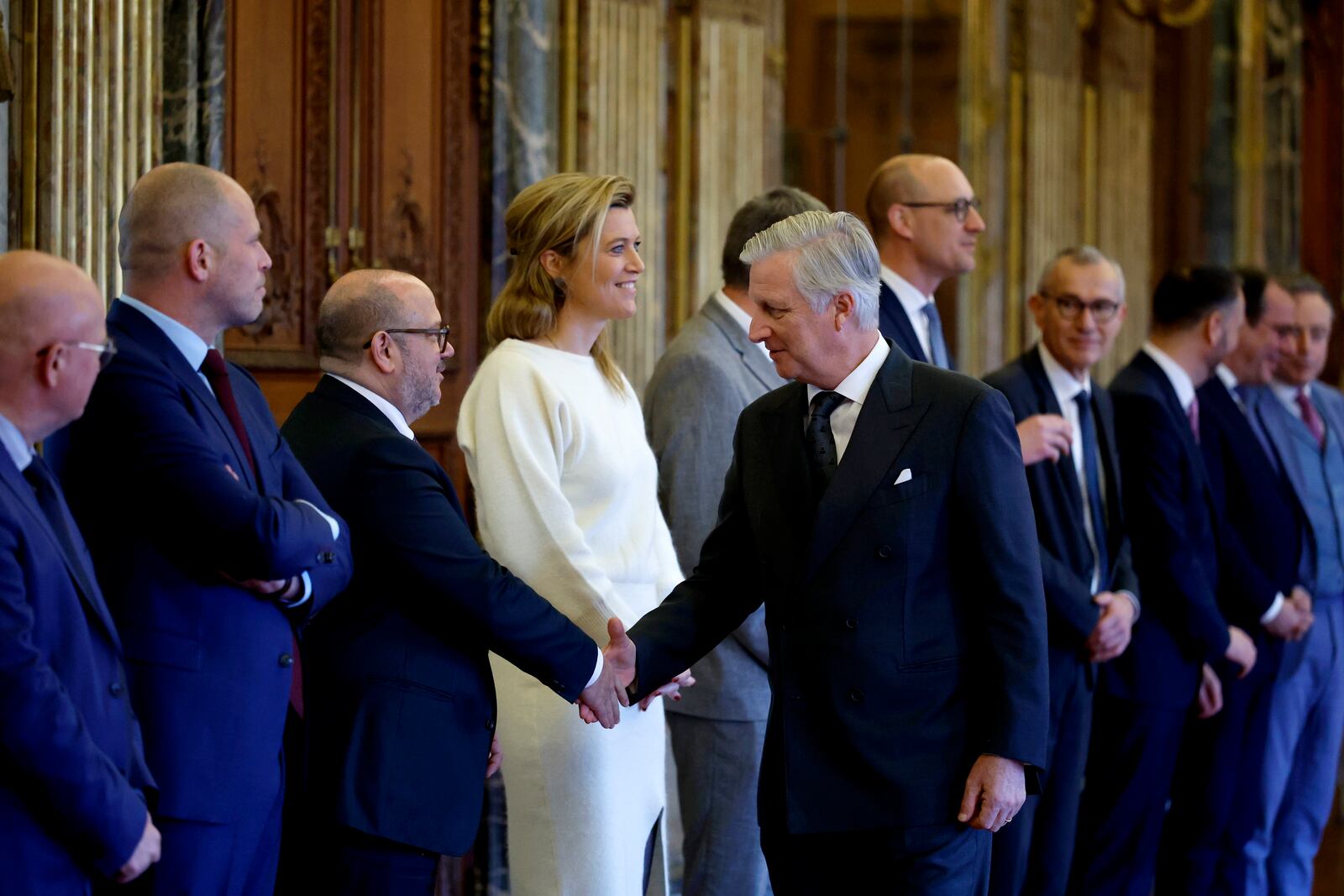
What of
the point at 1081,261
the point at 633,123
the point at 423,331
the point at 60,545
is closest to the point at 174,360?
the point at 60,545

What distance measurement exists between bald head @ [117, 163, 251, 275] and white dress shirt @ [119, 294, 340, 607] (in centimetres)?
6

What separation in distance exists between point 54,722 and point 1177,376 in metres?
3.45

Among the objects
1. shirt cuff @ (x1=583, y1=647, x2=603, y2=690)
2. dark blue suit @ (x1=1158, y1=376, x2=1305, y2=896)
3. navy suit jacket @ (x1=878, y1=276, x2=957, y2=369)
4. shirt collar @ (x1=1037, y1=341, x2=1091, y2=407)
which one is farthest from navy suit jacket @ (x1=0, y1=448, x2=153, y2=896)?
dark blue suit @ (x1=1158, y1=376, x2=1305, y2=896)

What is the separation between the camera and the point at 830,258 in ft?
9.00

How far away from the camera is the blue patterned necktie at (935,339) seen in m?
4.04

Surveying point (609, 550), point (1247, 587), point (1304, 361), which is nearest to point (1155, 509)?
point (1247, 587)

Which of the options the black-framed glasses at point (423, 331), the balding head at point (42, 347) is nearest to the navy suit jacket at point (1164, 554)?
the black-framed glasses at point (423, 331)

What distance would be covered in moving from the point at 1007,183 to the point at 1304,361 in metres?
1.66

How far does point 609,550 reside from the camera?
315cm

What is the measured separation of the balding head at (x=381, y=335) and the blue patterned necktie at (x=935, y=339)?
1.60 m

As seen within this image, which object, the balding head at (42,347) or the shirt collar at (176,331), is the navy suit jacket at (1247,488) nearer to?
the shirt collar at (176,331)

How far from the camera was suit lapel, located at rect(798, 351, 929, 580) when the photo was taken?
2.65 metres

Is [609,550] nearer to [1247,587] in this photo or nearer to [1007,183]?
[1247,587]

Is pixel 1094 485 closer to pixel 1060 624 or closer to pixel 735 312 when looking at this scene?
pixel 1060 624
